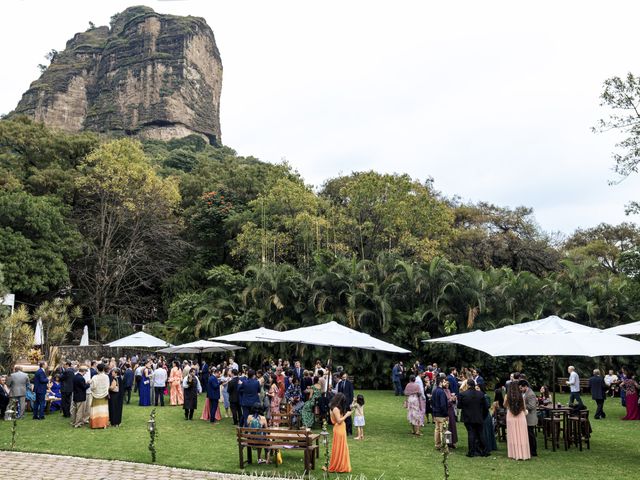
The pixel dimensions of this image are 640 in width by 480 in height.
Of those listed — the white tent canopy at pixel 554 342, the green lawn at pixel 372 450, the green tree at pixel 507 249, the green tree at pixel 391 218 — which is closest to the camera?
the green lawn at pixel 372 450

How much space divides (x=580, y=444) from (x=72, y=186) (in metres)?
29.9

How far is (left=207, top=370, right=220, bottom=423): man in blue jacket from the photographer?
14.5m

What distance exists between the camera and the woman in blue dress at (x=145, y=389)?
18.1 meters

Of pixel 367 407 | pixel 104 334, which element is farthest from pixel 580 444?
pixel 104 334

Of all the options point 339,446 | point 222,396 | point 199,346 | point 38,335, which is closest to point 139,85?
point 38,335

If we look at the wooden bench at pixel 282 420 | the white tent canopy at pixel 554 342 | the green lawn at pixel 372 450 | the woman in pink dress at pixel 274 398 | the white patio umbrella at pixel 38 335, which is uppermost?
the white patio umbrella at pixel 38 335

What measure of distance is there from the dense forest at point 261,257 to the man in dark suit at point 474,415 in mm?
12360

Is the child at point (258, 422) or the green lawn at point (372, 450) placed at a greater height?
the child at point (258, 422)

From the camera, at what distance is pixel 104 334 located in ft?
A: 108

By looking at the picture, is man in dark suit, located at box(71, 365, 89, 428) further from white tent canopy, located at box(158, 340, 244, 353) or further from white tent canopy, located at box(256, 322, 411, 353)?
white tent canopy, located at box(158, 340, 244, 353)

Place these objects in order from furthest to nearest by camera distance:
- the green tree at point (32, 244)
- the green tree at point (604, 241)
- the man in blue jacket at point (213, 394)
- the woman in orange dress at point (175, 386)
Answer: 1. the green tree at point (604, 241)
2. the green tree at point (32, 244)
3. the woman in orange dress at point (175, 386)
4. the man in blue jacket at point (213, 394)

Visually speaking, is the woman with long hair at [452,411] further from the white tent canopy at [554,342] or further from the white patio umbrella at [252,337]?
the white patio umbrella at [252,337]

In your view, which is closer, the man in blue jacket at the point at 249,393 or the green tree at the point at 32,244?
the man in blue jacket at the point at 249,393

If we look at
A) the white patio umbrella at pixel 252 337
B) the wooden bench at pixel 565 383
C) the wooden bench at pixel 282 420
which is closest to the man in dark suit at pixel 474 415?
the wooden bench at pixel 282 420
